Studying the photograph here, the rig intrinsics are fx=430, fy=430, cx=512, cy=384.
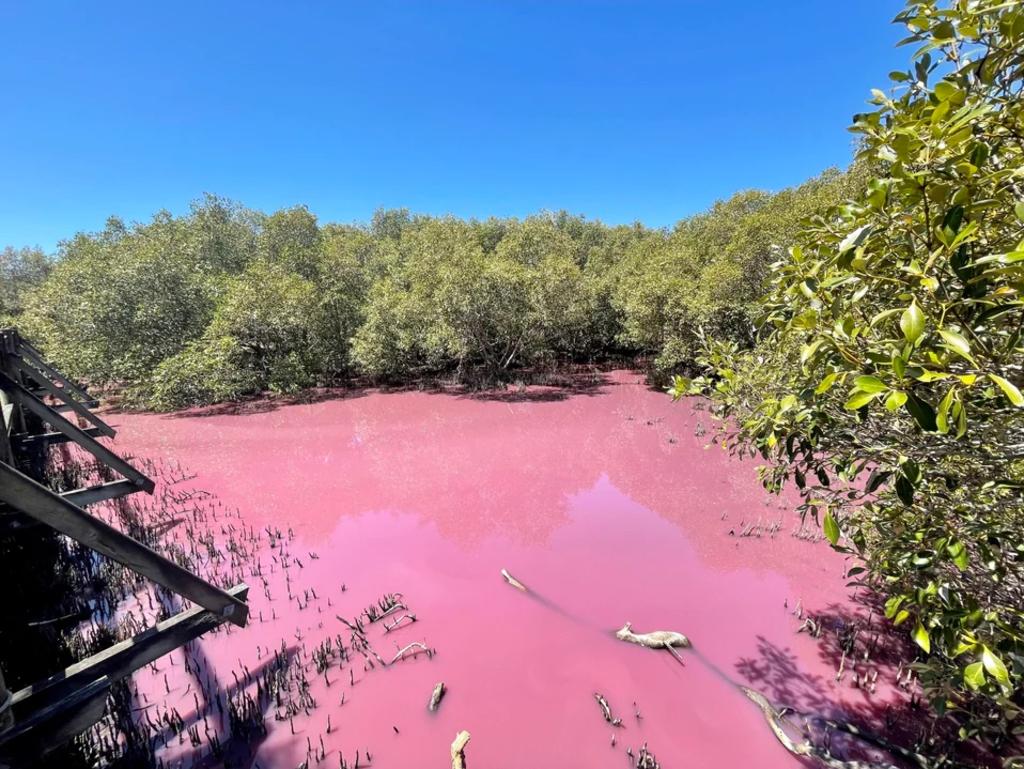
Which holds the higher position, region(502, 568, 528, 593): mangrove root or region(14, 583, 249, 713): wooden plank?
region(14, 583, 249, 713): wooden plank

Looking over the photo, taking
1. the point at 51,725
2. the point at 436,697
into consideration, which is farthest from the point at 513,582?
the point at 51,725

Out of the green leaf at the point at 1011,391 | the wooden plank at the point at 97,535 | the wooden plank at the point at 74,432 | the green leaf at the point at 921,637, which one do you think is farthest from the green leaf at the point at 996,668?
the wooden plank at the point at 74,432

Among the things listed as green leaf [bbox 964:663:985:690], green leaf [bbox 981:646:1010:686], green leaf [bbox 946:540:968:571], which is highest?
green leaf [bbox 946:540:968:571]

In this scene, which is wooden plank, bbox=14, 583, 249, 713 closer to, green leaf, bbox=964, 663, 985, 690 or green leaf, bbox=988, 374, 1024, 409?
green leaf, bbox=964, 663, 985, 690

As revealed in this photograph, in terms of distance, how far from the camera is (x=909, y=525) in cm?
255

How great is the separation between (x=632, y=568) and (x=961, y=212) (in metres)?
5.56

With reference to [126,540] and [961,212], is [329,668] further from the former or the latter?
[961,212]

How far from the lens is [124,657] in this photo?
2742 mm

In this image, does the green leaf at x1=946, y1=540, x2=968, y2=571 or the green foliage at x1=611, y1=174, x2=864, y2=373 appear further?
the green foliage at x1=611, y1=174, x2=864, y2=373

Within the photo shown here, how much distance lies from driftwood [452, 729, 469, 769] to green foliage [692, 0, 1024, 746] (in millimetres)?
3105

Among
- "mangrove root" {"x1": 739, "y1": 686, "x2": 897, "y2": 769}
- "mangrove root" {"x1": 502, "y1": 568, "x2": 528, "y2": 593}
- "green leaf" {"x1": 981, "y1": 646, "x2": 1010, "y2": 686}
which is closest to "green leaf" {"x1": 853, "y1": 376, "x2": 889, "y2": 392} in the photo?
"green leaf" {"x1": 981, "y1": 646, "x2": 1010, "y2": 686}

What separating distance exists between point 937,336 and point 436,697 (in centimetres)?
446

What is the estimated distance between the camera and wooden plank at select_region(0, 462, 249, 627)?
88.0 inches

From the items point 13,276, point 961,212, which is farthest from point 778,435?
point 13,276
